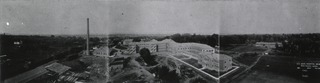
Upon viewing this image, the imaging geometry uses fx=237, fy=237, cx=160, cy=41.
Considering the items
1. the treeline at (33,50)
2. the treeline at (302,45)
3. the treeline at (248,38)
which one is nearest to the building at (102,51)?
the treeline at (33,50)

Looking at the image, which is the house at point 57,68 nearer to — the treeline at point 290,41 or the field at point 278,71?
the treeline at point 290,41

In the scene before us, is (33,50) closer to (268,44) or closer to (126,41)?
(126,41)

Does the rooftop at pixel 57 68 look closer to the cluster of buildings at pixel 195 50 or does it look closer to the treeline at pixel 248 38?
the cluster of buildings at pixel 195 50

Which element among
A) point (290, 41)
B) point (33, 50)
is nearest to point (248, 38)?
point (290, 41)

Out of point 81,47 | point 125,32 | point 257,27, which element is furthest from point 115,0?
point 257,27

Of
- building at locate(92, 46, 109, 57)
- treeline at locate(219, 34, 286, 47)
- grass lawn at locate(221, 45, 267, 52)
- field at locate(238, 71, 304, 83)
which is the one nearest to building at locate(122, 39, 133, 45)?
building at locate(92, 46, 109, 57)

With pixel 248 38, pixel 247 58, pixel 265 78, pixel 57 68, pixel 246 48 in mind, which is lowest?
pixel 265 78

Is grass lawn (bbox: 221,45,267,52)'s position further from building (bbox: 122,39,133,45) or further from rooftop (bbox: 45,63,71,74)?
rooftop (bbox: 45,63,71,74)

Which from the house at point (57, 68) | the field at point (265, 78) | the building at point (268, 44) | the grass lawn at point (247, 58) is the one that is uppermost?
the building at point (268, 44)

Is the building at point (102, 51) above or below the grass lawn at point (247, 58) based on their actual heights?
Result: above
